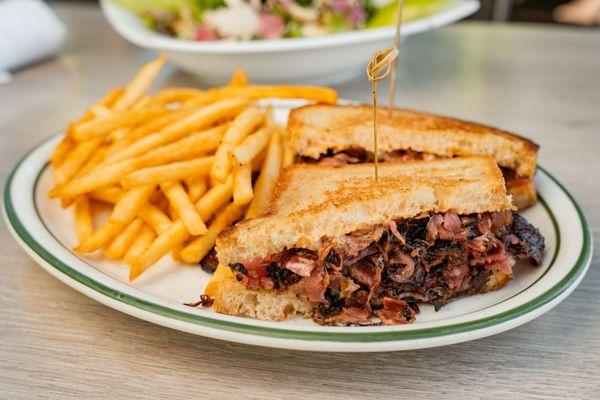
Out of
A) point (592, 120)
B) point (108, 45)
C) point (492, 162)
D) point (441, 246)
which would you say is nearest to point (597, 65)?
point (592, 120)

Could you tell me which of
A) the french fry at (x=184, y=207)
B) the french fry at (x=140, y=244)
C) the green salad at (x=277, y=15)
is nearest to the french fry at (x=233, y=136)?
the french fry at (x=184, y=207)

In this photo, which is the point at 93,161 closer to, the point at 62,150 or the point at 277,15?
the point at 62,150

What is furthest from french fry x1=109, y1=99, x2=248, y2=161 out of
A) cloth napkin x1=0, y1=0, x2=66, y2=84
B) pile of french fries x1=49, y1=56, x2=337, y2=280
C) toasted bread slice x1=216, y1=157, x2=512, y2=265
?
cloth napkin x1=0, y1=0, x2=66, y2=84

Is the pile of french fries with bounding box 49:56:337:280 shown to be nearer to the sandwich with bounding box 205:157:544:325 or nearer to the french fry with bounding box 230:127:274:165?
the french fry with bounding box 230:127:274:165

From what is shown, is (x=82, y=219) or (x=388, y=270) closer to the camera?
(x=388, y=270)

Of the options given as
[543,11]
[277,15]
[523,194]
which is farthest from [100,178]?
[543,11]
